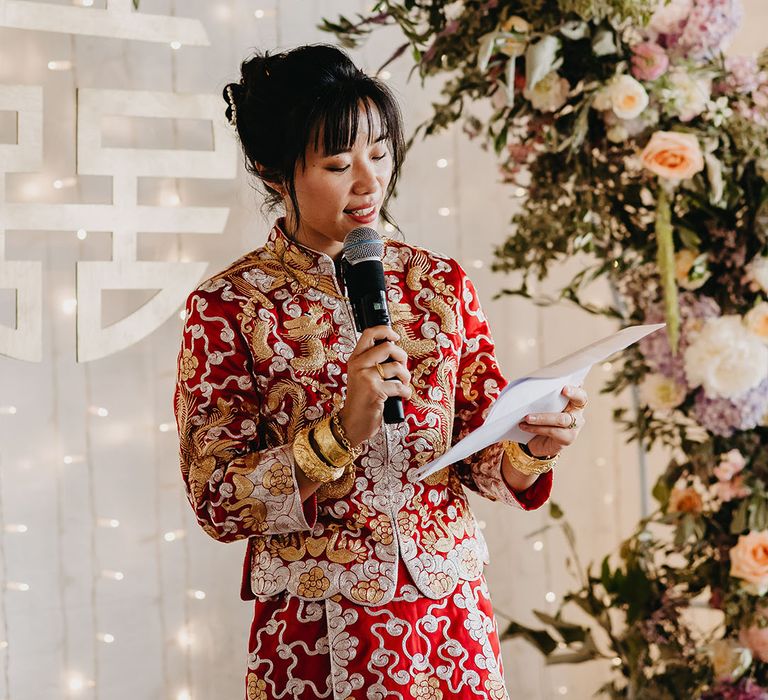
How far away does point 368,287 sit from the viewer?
1242 mm

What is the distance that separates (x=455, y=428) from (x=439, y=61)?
38.6 inches

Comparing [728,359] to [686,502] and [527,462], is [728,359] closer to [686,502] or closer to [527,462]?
[686,502]

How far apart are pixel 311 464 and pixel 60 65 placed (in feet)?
4.48

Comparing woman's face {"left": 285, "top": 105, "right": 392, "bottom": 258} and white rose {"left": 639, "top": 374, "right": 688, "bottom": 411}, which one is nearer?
woman's face {"left": 285, "top": 105, "right": 392, "bottom": 258}

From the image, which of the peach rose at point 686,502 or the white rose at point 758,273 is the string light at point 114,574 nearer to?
the peach rose at point 686,502

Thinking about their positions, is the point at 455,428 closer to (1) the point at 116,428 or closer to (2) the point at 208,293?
(2) the point at 208,293

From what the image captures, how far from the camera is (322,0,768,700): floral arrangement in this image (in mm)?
1987

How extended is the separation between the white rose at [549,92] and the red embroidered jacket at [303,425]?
743mm

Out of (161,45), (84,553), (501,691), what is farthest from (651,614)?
(161,45)

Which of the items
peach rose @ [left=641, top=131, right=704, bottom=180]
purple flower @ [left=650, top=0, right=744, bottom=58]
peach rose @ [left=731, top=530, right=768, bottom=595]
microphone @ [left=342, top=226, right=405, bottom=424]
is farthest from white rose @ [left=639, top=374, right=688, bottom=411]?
microphone @ [left=342, top=226, right=405, bottom=424]

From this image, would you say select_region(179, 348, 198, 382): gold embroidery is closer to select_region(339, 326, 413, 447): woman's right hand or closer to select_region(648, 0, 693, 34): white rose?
select_region(339, 326, 413, 447): woman's right hand

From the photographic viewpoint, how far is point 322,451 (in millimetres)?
1266

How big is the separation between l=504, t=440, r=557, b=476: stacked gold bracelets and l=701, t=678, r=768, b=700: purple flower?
1.05 m

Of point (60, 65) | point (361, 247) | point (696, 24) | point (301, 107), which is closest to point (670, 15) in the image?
point (696, 24)
